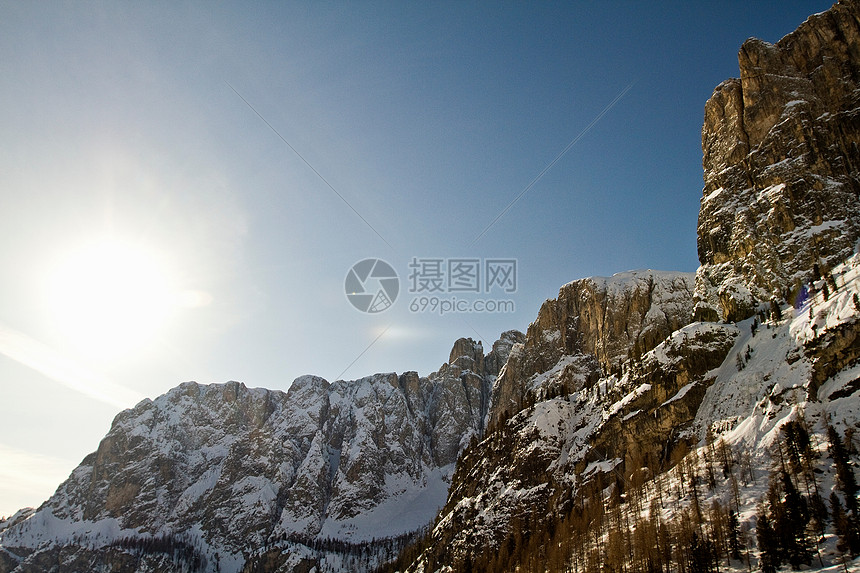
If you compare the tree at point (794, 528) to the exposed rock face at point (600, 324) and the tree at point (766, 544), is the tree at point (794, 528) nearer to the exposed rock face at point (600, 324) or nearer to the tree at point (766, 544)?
the tree at point (766, 544)

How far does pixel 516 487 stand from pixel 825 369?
62.5 m

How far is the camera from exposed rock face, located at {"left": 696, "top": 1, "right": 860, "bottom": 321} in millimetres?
106438

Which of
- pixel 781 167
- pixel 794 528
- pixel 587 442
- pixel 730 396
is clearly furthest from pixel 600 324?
pixel 794 528

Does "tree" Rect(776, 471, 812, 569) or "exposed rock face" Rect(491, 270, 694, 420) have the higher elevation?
"exposed rock face" Rect(491, 270, 694, 420)

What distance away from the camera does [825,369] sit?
78688mm

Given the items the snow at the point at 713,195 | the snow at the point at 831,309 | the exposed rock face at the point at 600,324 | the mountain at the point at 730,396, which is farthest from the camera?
the exposed rock face at the point at 600,324

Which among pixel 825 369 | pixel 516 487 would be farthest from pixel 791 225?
pixel 516 487

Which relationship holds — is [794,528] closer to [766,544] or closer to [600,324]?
[766,544]

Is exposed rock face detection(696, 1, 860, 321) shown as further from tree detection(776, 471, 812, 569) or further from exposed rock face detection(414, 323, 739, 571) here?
tree detection(776, 471, 812, 569)

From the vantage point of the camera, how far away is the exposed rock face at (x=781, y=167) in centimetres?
10644

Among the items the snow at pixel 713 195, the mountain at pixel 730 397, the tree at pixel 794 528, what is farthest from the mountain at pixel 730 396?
the snow at pixel 713 195

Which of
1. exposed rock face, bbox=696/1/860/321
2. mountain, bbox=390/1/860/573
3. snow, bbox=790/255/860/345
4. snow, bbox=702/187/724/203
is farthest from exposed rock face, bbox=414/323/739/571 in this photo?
snow, bbox=702/187/724/203

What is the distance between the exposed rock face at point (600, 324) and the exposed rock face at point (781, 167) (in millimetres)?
25244

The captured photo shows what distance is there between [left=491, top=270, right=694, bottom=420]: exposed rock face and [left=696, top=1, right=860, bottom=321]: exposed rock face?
2524 cm
